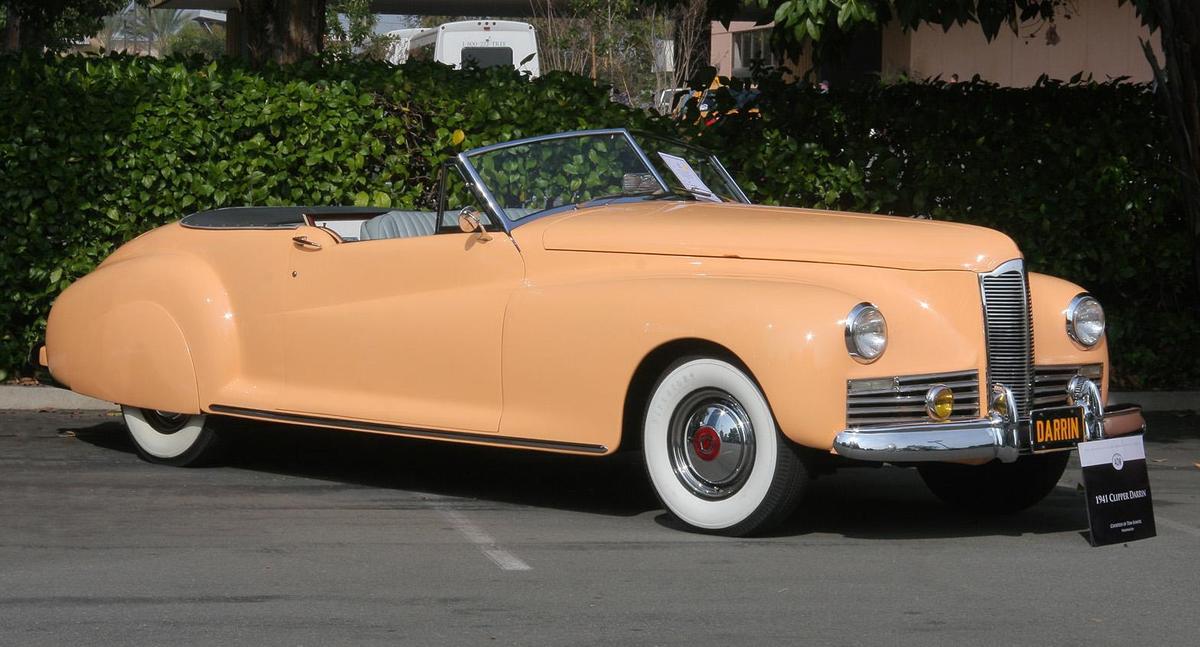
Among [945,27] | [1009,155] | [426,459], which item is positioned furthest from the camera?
[1009,155]

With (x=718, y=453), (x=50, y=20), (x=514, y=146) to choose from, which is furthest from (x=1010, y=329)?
(x=50, y=20)

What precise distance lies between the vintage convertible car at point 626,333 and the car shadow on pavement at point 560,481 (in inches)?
10.3

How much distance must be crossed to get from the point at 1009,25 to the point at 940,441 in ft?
16.7

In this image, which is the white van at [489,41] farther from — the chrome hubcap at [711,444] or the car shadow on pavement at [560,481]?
the chrome hubcap at [711,444]

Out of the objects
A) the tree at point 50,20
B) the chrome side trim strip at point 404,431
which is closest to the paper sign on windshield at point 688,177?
the chrome side trim strip at point 404,431

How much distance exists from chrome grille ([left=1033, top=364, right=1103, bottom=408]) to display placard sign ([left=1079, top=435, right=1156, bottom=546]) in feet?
1.03

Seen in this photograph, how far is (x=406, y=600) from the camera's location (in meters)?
5.17

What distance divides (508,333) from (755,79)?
4.88m

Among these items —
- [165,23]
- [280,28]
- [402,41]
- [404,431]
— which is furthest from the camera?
[165,23]

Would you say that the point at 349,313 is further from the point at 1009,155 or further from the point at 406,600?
the point at 1009,155

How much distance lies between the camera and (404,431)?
6.96 meters

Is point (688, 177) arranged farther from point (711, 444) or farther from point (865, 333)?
point (865, 333)

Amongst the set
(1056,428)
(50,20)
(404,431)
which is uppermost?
(50,20)

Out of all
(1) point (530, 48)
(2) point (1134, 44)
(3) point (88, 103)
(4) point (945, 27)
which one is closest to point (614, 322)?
(4) point (945, 27)
